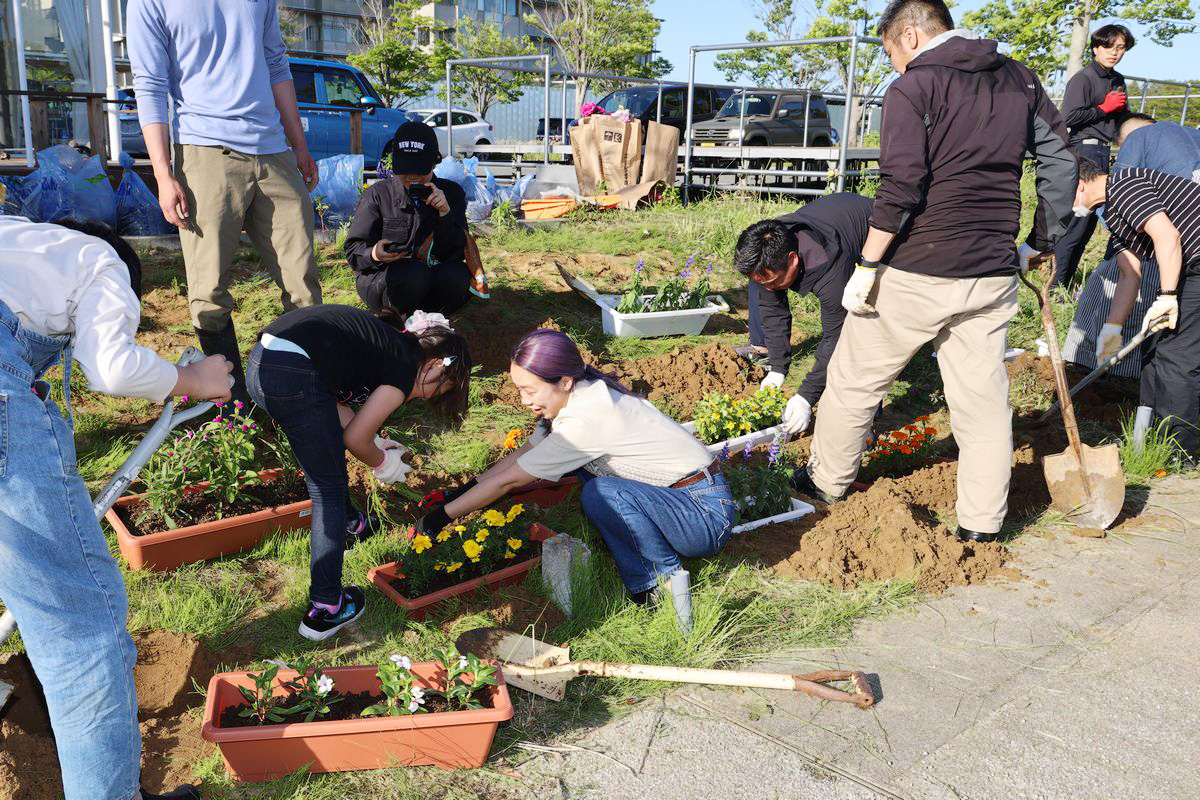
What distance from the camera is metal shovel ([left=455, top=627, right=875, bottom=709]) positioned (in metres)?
2.57

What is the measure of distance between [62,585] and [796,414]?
11.4 ft

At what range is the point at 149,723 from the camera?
8.21 feet

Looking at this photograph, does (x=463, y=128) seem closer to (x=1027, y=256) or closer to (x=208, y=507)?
(x=1027, y=256)

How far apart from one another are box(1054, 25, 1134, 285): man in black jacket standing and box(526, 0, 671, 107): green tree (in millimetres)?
21455

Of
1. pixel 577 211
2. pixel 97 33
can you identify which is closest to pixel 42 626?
pixel 577 211

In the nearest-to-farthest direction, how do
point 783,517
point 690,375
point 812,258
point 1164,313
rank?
point 783,517 → point 1164,313 → point 812,258 → point 690,375

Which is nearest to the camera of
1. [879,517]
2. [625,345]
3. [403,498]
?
[879,517]

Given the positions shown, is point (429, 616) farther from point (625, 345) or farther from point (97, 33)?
point (97, 33)

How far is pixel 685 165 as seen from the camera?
433 inches

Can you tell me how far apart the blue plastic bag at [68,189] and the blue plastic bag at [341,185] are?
61.8 inches

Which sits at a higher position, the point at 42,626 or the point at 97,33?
the point at 97,33

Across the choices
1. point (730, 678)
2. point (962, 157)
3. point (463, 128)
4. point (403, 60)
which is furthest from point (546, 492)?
point (403, 60)

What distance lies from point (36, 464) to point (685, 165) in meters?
9.91

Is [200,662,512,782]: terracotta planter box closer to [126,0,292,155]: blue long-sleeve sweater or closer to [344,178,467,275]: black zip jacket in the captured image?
[126,0,292,155]: blue long-sleeve sweater
